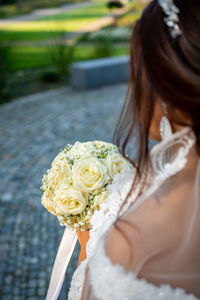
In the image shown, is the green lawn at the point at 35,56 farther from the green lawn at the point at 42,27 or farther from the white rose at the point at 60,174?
the white rose at the point at 60,174

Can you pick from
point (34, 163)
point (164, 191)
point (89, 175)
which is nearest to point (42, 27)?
point (34, 163)

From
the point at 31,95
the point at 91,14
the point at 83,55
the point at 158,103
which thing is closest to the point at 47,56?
the point at 83,55

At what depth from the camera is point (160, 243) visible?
3.54 ft

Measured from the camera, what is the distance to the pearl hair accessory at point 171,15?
1.05 metres

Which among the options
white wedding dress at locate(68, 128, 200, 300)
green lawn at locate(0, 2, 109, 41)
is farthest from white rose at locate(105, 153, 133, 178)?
green lawn at locate(0, 2, 109, 41)

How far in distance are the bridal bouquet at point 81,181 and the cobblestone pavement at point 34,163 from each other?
160cm

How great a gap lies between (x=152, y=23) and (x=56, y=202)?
3.43ft

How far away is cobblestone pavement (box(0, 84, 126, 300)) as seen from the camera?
344 cm

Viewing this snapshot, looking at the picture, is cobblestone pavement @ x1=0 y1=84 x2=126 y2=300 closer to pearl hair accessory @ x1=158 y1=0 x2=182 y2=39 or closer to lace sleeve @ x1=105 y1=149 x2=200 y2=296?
lace sleeve @ x1=105 y1=149 x2=200 y2=296

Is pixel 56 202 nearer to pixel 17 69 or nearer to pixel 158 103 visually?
pixel 158 103

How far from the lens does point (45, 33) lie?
60.2 ft

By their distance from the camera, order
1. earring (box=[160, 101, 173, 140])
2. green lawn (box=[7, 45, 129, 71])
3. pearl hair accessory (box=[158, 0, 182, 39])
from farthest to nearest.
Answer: green lawn (box=[7, 45, 129, 71])
earring (box=[160, 101, 173, 140])
pearl hair accessory (box=[158, 0, 182, 39])

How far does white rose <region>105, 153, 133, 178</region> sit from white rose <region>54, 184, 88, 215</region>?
0.63 ft

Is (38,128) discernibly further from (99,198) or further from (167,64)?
(167,64)
